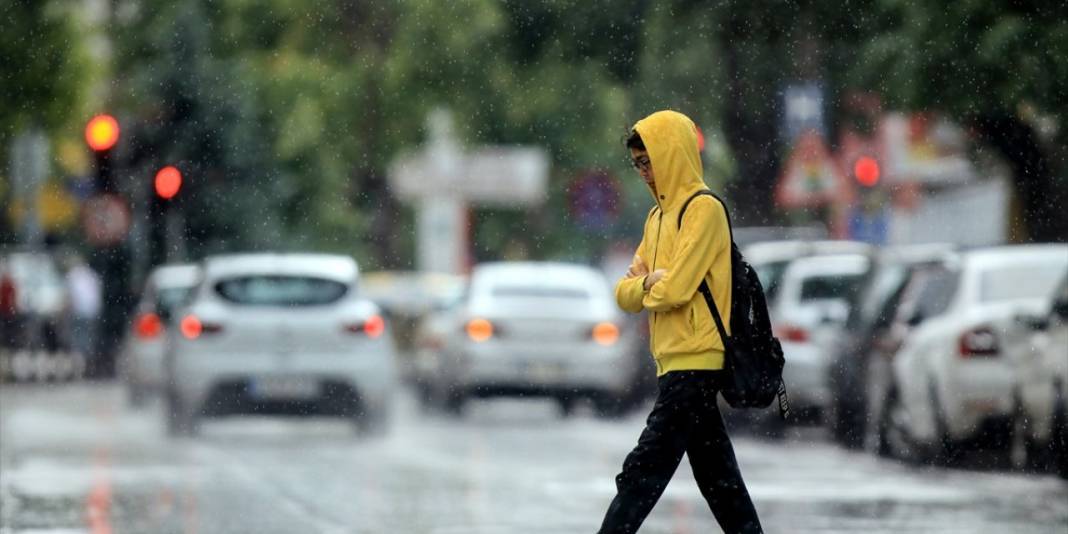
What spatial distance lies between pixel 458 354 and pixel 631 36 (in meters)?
10.7

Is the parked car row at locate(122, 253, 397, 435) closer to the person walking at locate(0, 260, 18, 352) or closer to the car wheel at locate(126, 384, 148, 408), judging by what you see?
the car wheel at locate(126, 384, 148, 408)

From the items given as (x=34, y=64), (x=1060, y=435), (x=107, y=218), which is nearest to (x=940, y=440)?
(x=1060, y=435)

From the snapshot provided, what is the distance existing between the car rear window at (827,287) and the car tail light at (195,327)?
5.16 metres

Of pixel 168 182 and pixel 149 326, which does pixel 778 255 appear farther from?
pixel 168 182

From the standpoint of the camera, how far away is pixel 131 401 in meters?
30.5

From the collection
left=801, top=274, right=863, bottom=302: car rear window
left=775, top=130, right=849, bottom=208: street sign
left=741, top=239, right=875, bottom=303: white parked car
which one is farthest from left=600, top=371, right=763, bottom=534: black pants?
left=775, top=130, right=849, bottom=208: street sign

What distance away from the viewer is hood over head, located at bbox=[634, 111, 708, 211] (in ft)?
31.1

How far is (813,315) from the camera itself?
23781mm

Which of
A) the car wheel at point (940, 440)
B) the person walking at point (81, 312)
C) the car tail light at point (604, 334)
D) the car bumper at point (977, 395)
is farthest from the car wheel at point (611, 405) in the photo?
the person walking at point (81, 312)

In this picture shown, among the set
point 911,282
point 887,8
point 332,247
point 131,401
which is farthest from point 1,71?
point 332,247

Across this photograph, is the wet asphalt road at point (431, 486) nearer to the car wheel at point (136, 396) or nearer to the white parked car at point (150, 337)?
the white parked car at point (150, 337)

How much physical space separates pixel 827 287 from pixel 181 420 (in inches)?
229

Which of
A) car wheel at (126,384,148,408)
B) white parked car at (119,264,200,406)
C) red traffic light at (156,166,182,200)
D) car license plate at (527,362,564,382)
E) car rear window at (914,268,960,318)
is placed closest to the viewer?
car rear window at (914,268,960,318)

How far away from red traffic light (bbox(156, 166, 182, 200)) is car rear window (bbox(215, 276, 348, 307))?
292 inches
